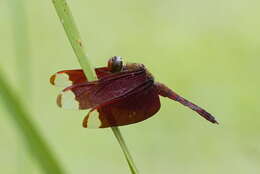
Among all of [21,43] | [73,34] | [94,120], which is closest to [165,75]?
[21,43]

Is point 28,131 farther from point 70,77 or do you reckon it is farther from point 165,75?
point 165,75

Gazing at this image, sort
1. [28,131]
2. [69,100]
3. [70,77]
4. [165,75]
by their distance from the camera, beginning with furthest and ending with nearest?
[165,75] < [70,77] < [69,100] < [28,131]

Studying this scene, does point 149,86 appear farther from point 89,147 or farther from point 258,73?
point 258,73

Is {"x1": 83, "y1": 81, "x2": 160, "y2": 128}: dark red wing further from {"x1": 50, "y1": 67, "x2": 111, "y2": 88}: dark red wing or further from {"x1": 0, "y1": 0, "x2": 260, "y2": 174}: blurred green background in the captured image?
{"x1": 0, "y1": 0, "x2": 260, "y2": 174}: blurred green background

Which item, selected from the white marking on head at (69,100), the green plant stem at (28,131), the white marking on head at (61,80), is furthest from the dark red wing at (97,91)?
the green plant stem at (28,131)

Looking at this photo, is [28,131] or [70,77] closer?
[28,131]

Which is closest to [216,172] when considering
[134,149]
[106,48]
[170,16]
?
[134,149]
